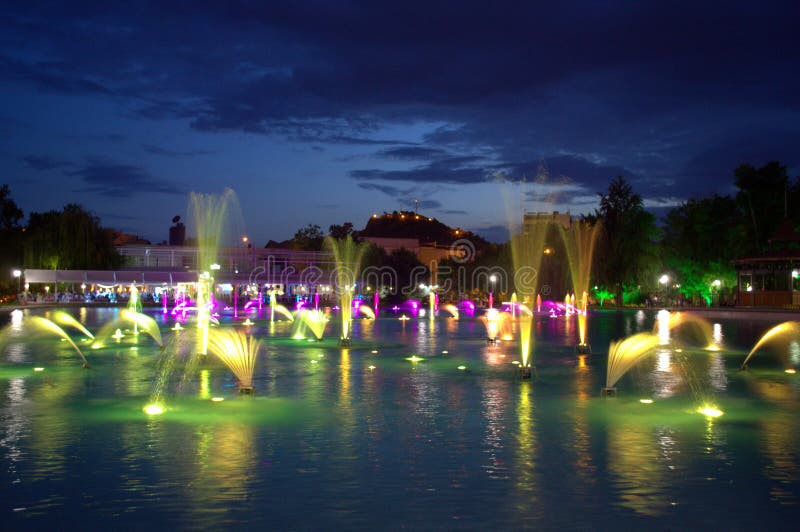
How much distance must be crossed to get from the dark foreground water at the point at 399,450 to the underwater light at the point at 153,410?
243 mm

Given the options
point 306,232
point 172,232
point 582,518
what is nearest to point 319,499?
point 582,518

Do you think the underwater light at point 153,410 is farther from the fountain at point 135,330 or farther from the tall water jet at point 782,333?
the tall water jet at point 782,333

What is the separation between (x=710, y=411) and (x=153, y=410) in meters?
9.43

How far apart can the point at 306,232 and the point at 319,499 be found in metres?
121

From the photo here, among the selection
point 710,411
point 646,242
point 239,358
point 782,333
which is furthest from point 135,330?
point 646,242

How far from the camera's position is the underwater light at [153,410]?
13.1 meters

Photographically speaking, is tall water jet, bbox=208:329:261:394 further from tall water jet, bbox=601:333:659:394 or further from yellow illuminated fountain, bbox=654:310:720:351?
yellow illuminated fountain, bbox=654:310:720:351

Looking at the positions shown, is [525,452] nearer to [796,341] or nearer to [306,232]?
[796,341]

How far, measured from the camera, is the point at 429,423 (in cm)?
1238

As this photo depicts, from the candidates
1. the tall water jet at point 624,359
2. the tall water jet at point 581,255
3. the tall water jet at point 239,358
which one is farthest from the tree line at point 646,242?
the tall water jet at point 239,358

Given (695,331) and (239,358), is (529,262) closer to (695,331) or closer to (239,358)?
(695,331)

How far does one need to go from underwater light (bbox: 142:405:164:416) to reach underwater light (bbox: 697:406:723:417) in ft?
29.9

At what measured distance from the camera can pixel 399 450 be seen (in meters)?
10.5

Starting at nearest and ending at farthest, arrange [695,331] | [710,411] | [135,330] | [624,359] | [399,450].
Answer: [399,450], [710,411], [624,359], [135,330], [695,331]
